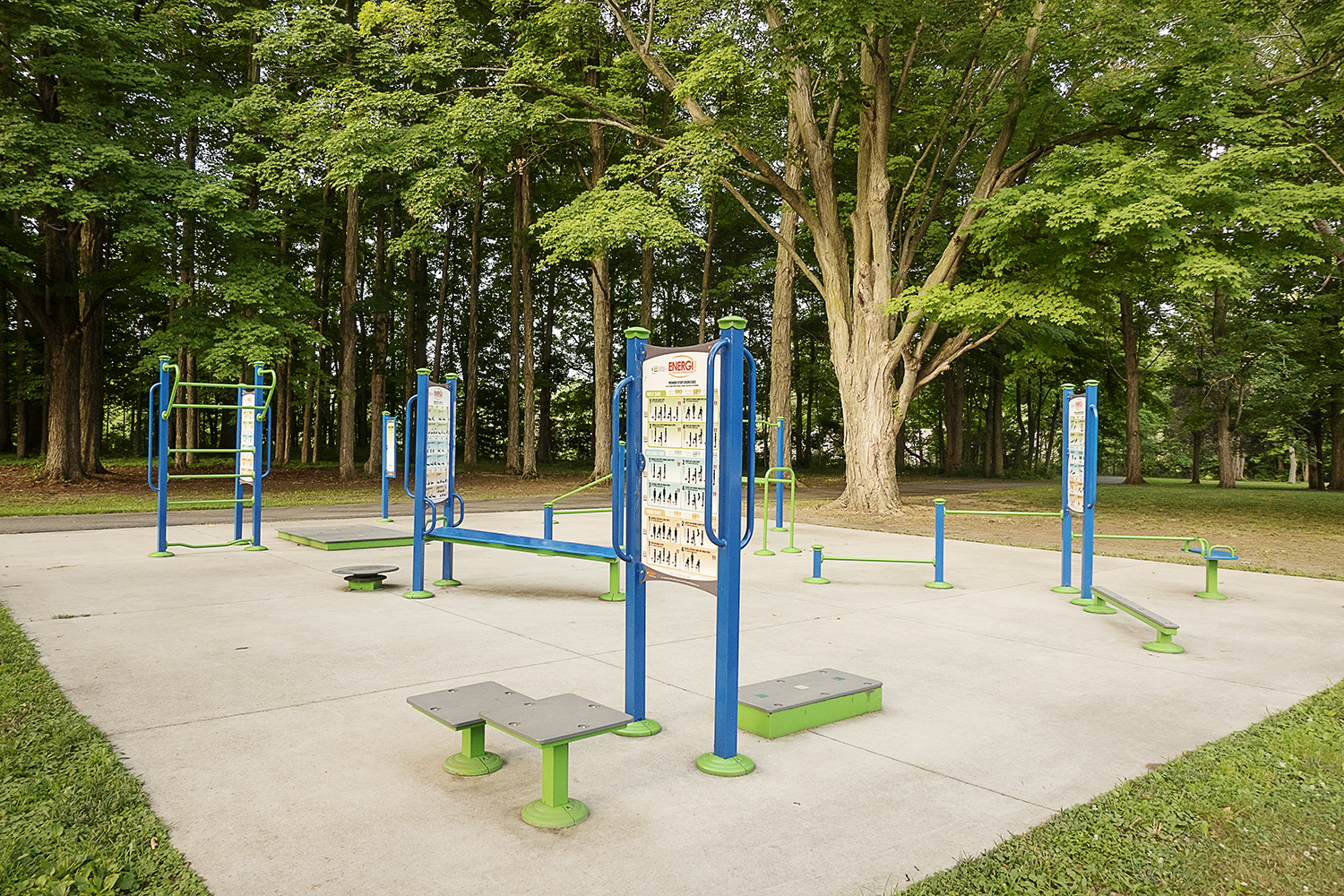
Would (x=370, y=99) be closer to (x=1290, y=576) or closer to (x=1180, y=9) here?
(x=1180, y=9)

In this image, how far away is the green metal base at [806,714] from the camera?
424 cm

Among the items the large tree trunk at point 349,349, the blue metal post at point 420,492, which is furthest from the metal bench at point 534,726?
the large tree trunk at point 349,349

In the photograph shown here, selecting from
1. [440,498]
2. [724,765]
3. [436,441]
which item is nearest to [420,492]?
[440,498]

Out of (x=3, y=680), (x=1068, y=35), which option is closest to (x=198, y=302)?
(x=3, y=680)

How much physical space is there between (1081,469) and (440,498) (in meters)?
6.36

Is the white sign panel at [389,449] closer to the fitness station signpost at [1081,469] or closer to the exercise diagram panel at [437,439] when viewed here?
the exercise diagram panel at [437,439]

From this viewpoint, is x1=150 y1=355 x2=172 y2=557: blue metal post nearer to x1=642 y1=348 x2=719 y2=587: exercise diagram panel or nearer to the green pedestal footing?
the green pedestal footing

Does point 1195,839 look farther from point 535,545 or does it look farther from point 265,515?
point 265,515

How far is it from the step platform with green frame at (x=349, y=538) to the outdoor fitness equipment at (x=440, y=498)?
0.94m

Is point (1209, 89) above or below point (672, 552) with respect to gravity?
above

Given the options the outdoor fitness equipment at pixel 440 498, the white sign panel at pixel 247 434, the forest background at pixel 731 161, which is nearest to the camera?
the outdoor fitness equipment at pixel 440 498

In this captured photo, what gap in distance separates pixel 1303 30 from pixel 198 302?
81.6 feet

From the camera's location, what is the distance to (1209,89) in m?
14.4

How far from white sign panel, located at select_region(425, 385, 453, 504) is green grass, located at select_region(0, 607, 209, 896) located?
4.12m
